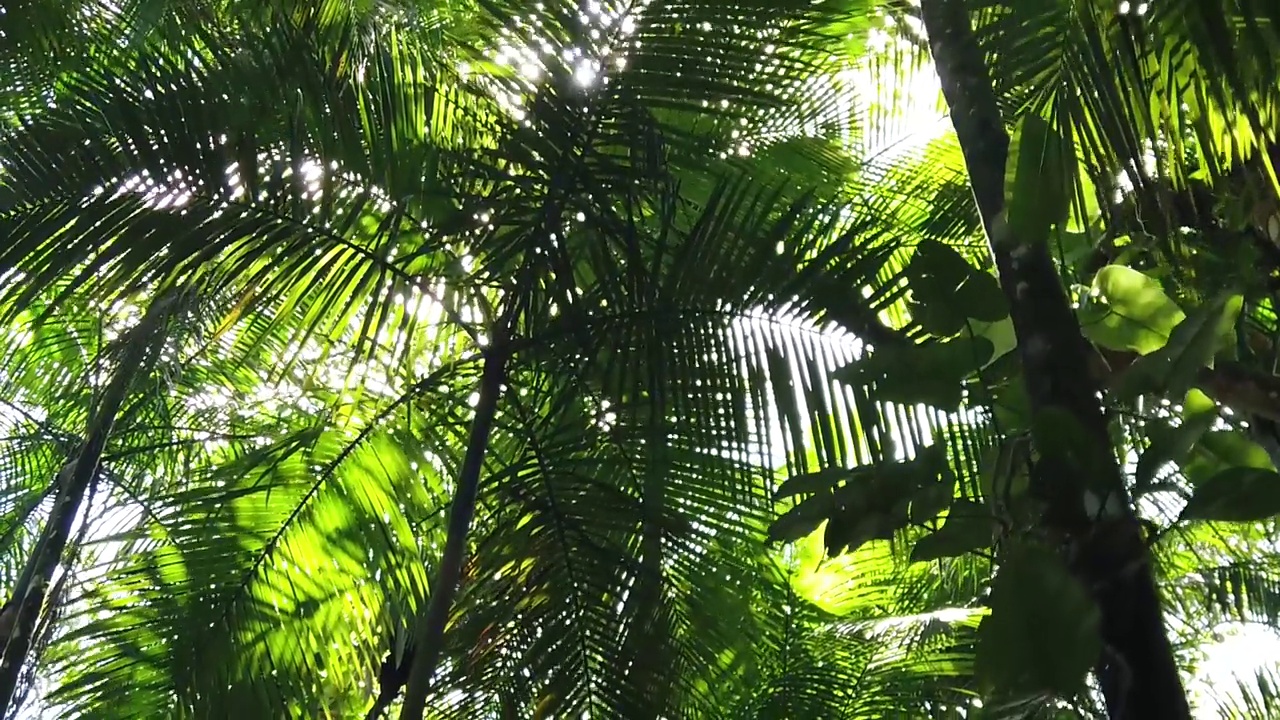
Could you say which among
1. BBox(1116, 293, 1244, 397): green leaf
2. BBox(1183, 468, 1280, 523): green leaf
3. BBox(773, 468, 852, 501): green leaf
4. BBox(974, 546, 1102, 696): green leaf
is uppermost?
BBox(1116, 293, 1244, 397): green leaf

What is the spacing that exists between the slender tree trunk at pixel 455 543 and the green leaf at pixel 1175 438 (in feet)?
2.44

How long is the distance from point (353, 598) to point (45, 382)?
2.11 meters

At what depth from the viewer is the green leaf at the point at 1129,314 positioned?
752mm

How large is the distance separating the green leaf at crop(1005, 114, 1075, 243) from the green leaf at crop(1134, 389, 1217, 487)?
0.53 ft

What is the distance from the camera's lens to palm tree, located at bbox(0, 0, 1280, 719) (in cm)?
85

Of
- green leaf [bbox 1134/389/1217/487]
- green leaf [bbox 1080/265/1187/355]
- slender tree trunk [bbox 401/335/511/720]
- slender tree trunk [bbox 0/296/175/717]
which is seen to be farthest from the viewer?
slender tree trunk [bbox 0/296/175/717]

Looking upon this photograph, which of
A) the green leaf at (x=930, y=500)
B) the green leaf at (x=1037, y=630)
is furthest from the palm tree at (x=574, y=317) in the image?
the green leaf at (x=1037, y=630)

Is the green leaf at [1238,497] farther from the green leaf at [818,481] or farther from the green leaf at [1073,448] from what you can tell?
the green leaf at [818,481]

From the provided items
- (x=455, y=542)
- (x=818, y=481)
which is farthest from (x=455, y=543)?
(x=818, y=481)

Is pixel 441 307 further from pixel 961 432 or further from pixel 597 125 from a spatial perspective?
pixel 961 432

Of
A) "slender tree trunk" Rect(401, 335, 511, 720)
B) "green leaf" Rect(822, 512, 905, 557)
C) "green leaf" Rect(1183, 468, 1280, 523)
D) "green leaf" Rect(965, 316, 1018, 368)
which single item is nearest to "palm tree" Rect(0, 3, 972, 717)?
"slender tree trunk" Rect(401, 335, 511, 720)

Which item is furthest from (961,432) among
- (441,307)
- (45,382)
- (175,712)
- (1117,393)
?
(45,382)

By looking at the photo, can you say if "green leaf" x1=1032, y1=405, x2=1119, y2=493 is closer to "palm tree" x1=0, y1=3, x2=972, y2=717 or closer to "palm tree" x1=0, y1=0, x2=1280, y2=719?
"palm tree" x1=0, y1=0, x2=1280, y2=719

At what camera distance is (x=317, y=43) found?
1466mm
